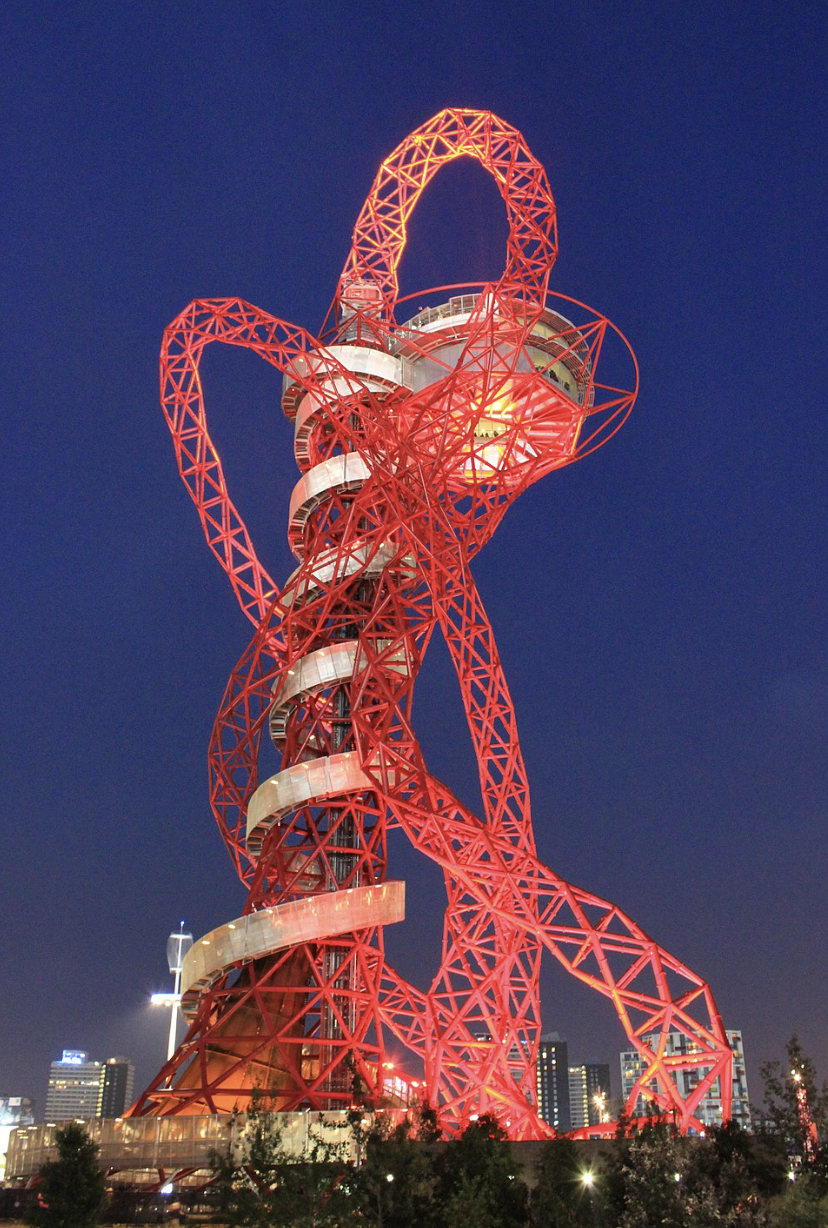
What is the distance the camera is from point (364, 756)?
122 ft

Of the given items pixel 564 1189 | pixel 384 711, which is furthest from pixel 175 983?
pixel 564 1189

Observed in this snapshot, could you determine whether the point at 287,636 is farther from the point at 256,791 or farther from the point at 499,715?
the point at 499,715

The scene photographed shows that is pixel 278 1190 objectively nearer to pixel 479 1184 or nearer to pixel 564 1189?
pixel 479 1184

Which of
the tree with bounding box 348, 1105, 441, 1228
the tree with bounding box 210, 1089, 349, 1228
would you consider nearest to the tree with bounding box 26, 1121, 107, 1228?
the tree with bounding box 210, 1089, 349, 1228

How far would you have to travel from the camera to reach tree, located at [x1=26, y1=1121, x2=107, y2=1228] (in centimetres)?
2309

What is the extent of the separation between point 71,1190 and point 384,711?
18.6 metres

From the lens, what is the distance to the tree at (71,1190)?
2309cm

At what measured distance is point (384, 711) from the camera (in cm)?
3875

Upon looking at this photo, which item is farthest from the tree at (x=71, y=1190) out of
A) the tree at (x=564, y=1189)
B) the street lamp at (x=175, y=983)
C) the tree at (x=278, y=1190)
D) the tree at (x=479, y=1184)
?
the street lamp at (x=175, y=983)

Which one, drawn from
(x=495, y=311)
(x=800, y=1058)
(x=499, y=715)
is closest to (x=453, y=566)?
(x=499, y=715)

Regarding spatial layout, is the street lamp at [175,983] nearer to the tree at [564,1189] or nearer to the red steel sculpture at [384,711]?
the red steel sculpture at [384,711]

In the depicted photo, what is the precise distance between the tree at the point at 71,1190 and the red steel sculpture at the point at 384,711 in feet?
33.7

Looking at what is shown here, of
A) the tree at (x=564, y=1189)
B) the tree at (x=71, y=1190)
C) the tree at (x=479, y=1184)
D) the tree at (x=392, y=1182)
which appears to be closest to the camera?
the tree at (x=479, y=1184)

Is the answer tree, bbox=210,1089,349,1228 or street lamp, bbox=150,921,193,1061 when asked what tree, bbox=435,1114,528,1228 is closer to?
tree, bbox=210,1089,349,1228
